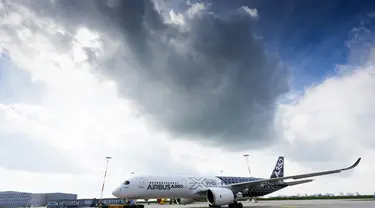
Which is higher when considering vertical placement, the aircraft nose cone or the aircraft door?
the aircraft door

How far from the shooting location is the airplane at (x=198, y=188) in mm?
25938

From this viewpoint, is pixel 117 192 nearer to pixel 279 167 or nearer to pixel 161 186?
pixel 161 186

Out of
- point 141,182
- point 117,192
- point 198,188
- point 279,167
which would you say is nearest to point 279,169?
point 279,167

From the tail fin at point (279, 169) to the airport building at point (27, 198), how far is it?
7671 centimetres

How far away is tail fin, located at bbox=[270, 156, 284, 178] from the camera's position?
4175 cm

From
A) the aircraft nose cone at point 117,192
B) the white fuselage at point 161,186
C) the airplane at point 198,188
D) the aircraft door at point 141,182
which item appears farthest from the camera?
the aircraft door at point 141,182

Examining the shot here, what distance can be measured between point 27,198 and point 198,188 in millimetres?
85621

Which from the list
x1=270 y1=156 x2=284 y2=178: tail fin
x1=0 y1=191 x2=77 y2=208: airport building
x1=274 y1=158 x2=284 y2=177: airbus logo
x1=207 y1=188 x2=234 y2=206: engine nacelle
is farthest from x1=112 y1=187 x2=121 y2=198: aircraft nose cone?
x1=0 y1=191 x2=77 y2=208: airport building

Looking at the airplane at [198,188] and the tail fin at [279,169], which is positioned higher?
the tail fin at [279,169]

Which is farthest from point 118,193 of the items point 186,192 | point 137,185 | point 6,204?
point 6,204

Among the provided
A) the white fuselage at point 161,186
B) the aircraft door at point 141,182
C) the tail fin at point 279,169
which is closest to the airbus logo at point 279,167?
the tail fin at point 279,169

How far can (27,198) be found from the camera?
305 ft

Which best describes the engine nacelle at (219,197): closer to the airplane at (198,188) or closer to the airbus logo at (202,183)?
the airplane at (198,188)

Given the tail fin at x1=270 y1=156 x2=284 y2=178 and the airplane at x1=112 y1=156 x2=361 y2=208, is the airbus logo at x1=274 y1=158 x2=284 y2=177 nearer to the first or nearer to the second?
the tail fin at x1=270 y1=156 x2=284 y2=178
